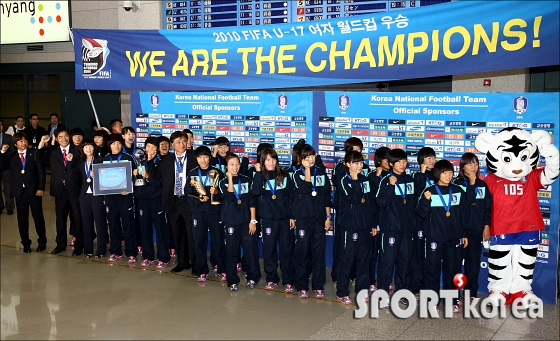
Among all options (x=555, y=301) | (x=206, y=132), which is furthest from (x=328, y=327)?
(x=206, y=132)

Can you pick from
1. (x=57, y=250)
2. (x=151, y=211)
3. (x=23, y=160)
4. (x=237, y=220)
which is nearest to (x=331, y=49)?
(x=237, y=220)

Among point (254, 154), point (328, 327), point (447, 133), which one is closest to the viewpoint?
point (328, 327)

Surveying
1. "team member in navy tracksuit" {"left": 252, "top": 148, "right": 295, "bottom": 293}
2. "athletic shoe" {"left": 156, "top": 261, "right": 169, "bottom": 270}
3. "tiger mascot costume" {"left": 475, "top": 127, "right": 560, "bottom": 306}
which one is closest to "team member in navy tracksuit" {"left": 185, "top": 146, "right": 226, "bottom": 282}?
"team member in navy tracksuit" {"left": 252, "top": 148, "right": 295, "bottom": 293}

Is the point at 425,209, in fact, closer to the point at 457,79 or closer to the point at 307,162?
the point at 307,162

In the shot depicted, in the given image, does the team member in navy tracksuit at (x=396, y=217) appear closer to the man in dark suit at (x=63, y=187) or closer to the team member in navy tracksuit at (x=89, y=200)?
the team member in navy tracksuit at (x=89, y=200)

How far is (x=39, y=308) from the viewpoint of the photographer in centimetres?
620

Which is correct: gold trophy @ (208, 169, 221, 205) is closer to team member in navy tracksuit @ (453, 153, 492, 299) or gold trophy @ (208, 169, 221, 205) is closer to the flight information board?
team member in navy tracksuit @ (453, 153, 492, 299)

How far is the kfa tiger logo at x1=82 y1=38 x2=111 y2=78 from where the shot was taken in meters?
8.70

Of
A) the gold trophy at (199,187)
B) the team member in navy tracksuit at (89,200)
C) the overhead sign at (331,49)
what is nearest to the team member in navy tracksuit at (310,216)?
the gold trophy at (199,187)

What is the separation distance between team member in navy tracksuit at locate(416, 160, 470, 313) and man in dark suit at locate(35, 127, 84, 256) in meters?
4.63

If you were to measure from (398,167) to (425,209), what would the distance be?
0.50m

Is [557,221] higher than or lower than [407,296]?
higher

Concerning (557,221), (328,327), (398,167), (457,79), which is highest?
(457,79)

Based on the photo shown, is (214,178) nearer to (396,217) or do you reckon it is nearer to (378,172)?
(378,172)
